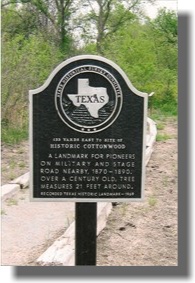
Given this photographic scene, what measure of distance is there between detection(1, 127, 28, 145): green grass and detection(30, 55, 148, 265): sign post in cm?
482

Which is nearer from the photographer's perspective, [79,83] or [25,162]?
[79,83]

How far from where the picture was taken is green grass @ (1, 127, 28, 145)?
8099 millimetres

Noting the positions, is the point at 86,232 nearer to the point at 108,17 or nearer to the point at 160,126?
the point at 160,126

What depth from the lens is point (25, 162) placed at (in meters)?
7.12

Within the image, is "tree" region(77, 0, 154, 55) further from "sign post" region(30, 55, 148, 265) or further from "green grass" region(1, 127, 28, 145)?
"sign post" region(30, 55, 148, 265)

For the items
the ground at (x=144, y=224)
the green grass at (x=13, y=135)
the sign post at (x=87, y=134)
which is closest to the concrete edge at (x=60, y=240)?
the ground at (x=144, y=224)

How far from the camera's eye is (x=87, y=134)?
3275 mm

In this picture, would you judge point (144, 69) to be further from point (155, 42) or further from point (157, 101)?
point (155, 42)

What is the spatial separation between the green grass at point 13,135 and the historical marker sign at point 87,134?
190 inches

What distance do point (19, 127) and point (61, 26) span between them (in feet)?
23.4

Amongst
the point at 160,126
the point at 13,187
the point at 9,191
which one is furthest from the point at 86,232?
the point at 160,126

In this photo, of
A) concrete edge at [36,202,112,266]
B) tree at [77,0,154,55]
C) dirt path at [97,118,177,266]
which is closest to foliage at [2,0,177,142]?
tree at [77,0,154,55]

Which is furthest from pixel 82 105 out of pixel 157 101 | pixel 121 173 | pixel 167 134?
pixel 157 101

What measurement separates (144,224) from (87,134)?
1.99 m
